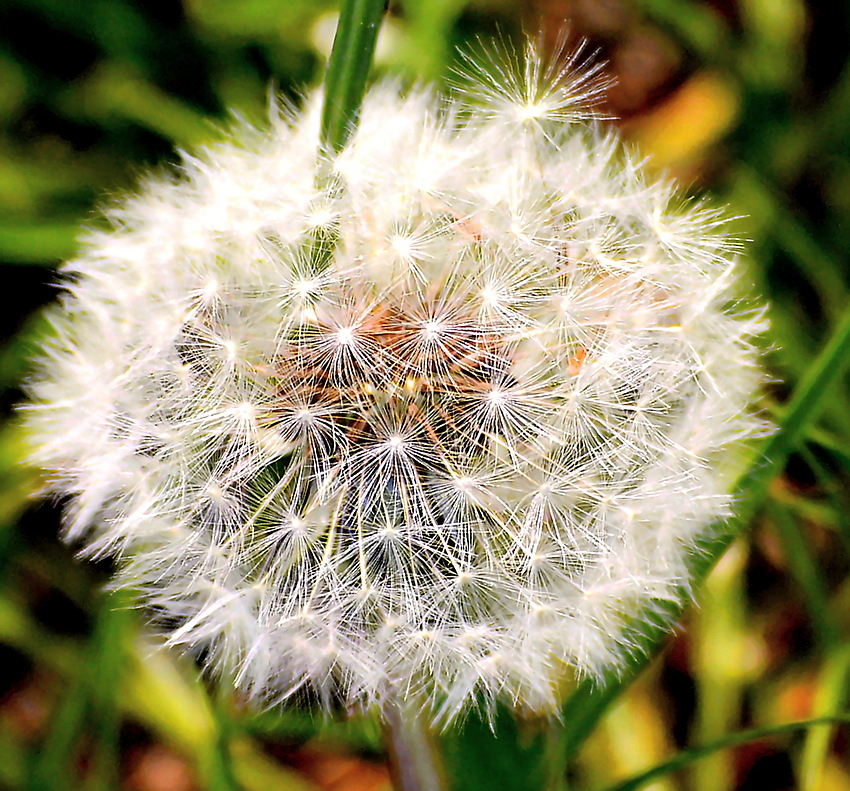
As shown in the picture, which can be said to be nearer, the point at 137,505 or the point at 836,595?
the point at 137,505

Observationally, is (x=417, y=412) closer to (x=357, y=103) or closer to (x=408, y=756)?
(x=357, y=103)

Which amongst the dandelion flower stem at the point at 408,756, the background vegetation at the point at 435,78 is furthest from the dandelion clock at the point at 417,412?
the background vegetation at the point at 435,78

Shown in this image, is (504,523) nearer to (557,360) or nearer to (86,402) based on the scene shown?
(557,360)

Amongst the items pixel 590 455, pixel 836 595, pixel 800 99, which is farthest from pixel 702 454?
pixel 800 99

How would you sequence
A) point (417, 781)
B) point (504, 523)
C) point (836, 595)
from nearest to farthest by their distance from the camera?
point (504, 523), point (417, 781), point (836, 595)

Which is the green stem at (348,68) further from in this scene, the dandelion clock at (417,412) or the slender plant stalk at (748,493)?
the slender plant stalk at (748,493)

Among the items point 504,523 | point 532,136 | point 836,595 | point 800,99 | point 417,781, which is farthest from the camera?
point 800,99

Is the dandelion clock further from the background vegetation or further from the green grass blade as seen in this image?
the background vegetation

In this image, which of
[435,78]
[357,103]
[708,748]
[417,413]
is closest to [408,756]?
[708,748]
